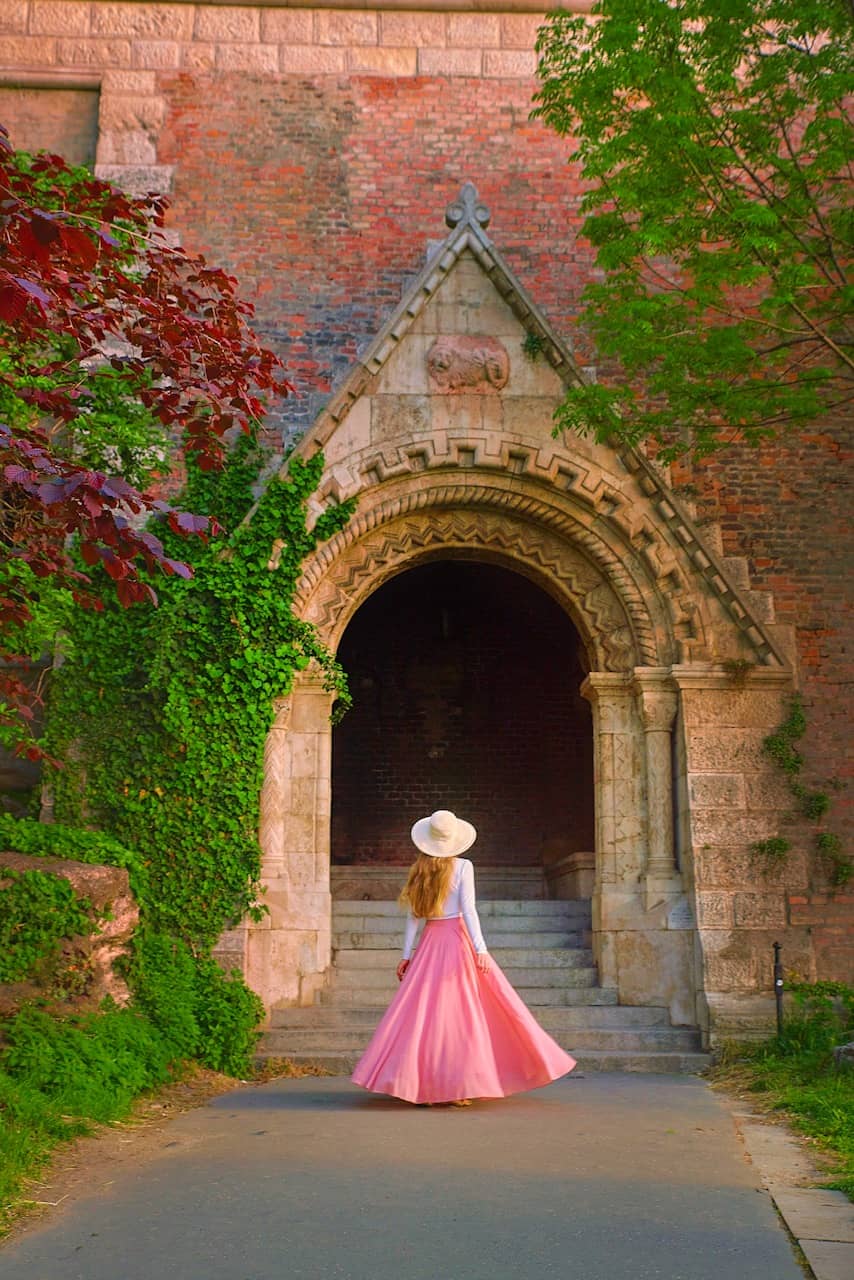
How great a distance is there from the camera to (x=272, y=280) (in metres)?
11.7

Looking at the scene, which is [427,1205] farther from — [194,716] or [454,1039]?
[194,716]

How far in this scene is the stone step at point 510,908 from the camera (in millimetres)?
11352

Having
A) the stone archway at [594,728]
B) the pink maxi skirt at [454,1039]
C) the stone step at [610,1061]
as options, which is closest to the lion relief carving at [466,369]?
the stone archway at [594,728]

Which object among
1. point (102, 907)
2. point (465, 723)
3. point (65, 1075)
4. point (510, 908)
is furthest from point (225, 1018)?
point (465, 723)

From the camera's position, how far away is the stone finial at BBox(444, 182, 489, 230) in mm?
10789

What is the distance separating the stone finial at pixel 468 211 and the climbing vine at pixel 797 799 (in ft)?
15.7

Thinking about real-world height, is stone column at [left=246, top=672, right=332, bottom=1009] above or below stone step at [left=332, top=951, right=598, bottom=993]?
above

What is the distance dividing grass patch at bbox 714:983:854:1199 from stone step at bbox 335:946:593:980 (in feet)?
5.43

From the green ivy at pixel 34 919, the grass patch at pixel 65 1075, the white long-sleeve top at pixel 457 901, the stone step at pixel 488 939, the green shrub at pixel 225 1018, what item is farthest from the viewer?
the stone step at pixel 488 939

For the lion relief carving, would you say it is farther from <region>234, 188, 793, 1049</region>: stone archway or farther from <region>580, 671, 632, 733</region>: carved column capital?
<region>580, 671, 632, 733</region>: carved column capital

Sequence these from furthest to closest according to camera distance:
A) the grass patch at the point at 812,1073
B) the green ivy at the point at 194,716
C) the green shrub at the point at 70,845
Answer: the green ivy at the point at 194,716 < the green shrub at the point at 70,845 < the grass patch at the point at 812,1073

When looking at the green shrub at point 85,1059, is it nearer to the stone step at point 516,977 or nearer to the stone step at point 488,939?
the stone step at point 516,977

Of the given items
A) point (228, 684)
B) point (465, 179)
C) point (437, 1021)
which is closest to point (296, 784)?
point (228, 684)

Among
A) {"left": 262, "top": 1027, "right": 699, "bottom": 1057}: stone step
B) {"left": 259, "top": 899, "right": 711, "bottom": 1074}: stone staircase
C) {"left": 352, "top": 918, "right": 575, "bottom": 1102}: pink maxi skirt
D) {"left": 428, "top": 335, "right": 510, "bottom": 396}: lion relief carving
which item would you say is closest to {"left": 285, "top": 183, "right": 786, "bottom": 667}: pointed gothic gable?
{"left": 428, "top": 335, "right": 510, "bottom": 396}: lion relief carving
